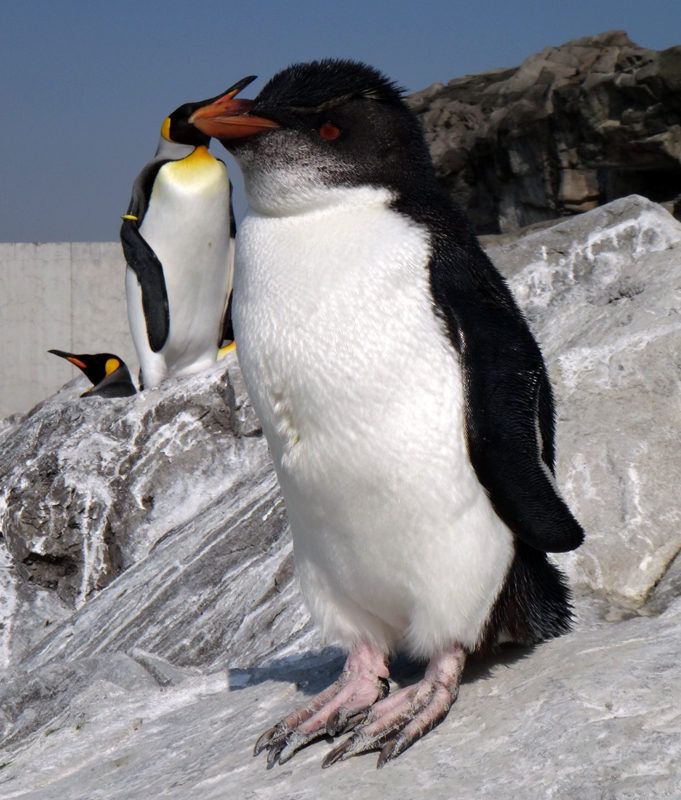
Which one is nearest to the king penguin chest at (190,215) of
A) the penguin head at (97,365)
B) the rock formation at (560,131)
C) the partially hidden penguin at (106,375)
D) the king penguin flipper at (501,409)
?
the partially hidden penguin at (106,375)

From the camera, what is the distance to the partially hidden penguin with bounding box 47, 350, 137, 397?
19.7ft

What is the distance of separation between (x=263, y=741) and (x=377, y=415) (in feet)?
2.14

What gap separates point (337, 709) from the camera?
1.67 meters

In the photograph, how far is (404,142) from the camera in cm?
179

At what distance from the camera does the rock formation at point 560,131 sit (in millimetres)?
11133

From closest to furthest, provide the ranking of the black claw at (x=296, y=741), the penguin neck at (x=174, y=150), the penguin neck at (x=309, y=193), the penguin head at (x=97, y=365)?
the black claw at (x=296, y=741)
the penguin neck at (x=309, y=193)
the penguin neck at (x=174, y=150)
the penguin head at (x=97, y=365)

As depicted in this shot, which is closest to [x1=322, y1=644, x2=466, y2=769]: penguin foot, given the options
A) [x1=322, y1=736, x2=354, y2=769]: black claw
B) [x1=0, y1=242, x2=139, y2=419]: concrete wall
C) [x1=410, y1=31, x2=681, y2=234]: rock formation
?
[x1=322, y1=736, x2=354, y2=769]: black claw

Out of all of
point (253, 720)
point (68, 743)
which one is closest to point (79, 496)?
point (68, 743)

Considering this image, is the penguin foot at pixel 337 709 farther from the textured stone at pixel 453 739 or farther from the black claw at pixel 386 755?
the black claw at pixel 386 755

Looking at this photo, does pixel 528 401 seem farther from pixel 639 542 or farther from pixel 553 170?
pixel 553 170

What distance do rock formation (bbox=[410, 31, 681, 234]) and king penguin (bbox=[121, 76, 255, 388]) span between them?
7121mm

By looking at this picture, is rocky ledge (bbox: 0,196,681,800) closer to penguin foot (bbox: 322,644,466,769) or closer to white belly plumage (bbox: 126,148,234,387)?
penguin foot (bbox: 322,644,466,769)

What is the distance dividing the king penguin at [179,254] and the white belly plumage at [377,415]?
13.6 feet

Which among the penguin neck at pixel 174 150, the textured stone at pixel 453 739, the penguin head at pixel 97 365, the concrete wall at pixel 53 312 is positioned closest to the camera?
the textured stone at pixel 453 739
